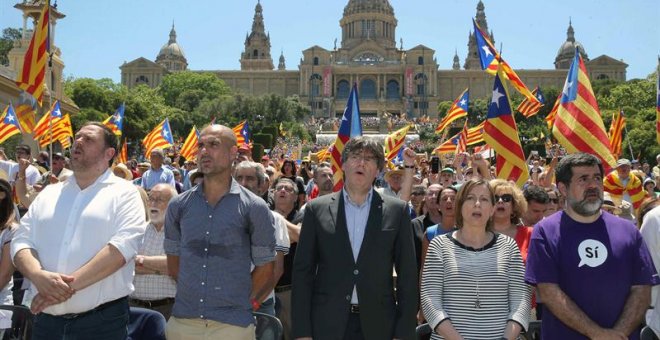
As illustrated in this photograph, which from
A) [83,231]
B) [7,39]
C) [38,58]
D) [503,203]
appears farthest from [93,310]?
[7,39]

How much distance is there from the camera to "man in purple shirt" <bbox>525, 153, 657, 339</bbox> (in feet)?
12.5


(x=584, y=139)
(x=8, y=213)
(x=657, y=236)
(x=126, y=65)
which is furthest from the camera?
(x=126, y=65)

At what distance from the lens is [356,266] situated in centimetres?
384

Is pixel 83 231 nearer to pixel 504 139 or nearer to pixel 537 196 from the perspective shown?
pixel 537 196

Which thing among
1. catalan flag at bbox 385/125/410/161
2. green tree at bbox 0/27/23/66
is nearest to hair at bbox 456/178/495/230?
catalan flag at bbox 385/125/410/161

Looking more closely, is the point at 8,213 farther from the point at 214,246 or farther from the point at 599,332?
the point at 599,332

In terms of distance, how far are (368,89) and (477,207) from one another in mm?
95477

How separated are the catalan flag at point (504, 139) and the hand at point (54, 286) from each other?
5.59 metres

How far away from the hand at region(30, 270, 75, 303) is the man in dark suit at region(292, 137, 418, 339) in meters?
1.18

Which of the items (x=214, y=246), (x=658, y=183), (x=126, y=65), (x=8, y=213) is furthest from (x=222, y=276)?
(x=126, y=65)

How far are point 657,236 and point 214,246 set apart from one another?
8.63 feet

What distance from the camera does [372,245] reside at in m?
3.88

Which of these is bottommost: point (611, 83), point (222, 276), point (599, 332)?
point (599, 332)

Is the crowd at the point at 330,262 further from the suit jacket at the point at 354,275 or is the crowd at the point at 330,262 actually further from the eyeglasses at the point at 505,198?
the eyeglasses at the point at 505,198
